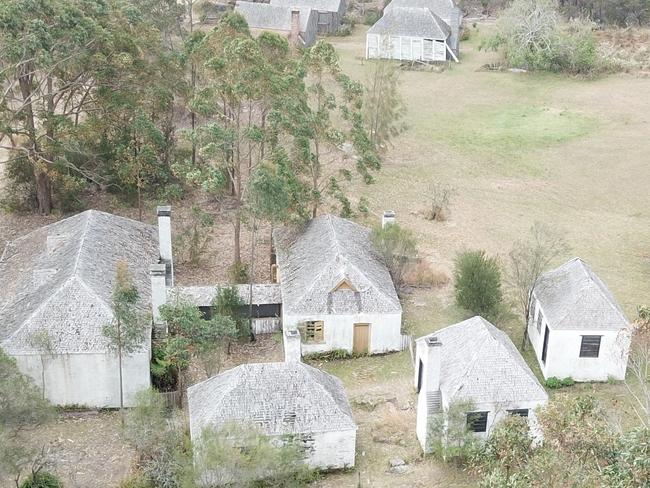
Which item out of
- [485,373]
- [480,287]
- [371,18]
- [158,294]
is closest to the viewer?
[485,373]

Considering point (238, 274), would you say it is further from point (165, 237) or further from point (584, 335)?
point (584, 335)

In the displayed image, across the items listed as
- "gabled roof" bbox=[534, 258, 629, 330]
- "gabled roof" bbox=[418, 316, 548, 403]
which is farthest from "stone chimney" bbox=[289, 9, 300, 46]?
"gabled roof" bbox=[418, 316, 548, 403]

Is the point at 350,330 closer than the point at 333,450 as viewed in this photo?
No

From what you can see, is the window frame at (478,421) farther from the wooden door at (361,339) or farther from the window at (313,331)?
the window at (313,331)

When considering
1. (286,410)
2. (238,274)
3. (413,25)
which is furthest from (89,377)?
(413,25)

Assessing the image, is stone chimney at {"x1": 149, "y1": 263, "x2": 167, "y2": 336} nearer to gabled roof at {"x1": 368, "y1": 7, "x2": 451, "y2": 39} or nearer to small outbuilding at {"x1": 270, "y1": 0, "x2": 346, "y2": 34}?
gabled roof at {"x1": 368, "y1": 7, "x2": 451, "y2": 39}

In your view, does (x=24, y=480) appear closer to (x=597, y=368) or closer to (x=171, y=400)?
(x=171, y=400)

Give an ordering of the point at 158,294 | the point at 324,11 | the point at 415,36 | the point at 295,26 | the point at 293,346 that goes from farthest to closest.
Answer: the point at 324,11 → the point at 295,26 → the point at 415,36 → the point at 158,294 → the point at 293,346
